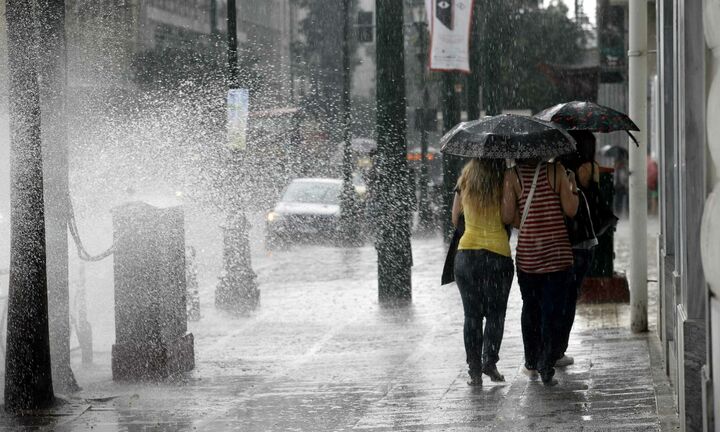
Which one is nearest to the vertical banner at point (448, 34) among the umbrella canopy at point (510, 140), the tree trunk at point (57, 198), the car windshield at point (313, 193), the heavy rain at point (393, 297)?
the heavy rain at point (393, 297)

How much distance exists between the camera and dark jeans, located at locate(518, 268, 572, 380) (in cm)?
828

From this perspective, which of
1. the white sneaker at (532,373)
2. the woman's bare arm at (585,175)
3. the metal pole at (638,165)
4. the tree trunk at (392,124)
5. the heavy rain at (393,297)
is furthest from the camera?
the tree trunk at (392,124)

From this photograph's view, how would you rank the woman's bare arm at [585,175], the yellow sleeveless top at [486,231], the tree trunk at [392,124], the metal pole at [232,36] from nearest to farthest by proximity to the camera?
the yellow sleeveless top at [486,231], the woman's bare arm at [585,175], the tree trunk at [392,124], the metal pole at [232,36]

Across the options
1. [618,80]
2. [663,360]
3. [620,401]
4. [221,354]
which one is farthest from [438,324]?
[618,80]

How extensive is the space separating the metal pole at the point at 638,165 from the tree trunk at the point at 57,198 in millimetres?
4553

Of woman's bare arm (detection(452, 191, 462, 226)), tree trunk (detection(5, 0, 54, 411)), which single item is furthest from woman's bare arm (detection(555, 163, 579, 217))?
tree trunk (detection(5, 0, 54, 411))

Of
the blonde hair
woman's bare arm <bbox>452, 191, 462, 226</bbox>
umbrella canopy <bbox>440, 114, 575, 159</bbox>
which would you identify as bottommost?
woman's bare arm <bbox>452, 191, 462, 226</bbox>

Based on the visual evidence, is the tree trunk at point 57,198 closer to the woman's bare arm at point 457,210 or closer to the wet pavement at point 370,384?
the wet pavement at point 370,384

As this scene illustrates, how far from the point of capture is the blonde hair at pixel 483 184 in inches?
323

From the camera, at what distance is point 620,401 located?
7.56 metres

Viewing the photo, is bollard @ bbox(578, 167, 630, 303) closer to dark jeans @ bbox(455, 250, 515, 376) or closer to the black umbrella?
the black umbrella

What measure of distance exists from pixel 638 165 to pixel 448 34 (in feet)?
22.1

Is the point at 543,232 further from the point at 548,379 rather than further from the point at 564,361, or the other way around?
the point at 564,361

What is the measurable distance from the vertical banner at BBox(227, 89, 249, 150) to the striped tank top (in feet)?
24.5
